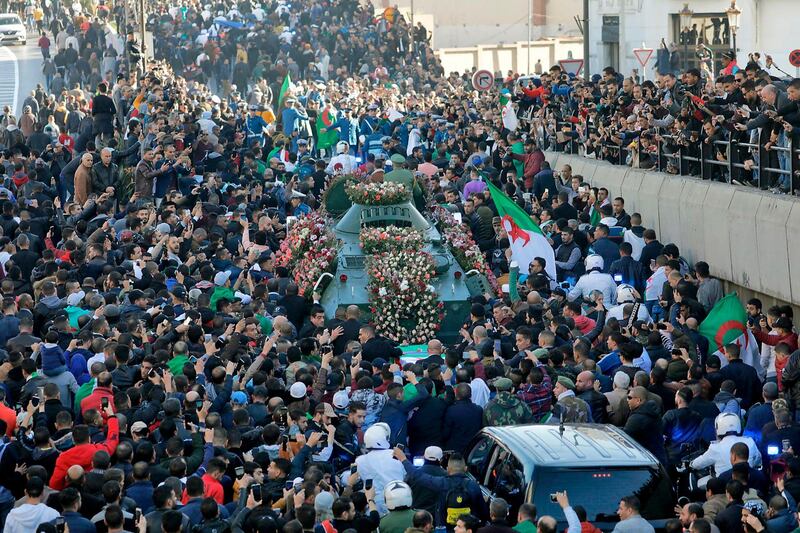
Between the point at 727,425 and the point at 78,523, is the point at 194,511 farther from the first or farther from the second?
the point at 727,425

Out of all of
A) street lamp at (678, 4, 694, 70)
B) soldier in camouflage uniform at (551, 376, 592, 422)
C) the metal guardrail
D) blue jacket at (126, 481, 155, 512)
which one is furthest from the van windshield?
street lamp at (678, 4, 694, 70)

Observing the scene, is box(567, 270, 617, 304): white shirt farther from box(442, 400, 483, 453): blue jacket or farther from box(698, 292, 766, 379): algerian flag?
box(442, 400, 483, 453): blue jacket

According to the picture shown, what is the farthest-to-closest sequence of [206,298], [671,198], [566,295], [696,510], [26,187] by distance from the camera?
[26,187], [671,198], [566,295], [206,298], [696,510]

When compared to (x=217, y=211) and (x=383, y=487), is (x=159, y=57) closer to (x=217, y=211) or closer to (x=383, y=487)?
(x=217, y=211)

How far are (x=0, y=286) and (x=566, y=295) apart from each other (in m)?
6.83

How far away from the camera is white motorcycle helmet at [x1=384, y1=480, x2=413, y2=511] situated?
12.0 metres

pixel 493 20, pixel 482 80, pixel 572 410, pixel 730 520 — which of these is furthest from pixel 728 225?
pixel 493 20

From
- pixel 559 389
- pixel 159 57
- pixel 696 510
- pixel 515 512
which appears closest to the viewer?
pixel 696 510

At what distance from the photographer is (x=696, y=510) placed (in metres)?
11.7

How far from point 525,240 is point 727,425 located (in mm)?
7746

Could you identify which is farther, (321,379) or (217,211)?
(217,211)

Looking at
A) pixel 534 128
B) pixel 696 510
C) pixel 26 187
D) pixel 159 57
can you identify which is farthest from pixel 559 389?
pixel 159 57

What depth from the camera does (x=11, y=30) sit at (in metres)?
61.9

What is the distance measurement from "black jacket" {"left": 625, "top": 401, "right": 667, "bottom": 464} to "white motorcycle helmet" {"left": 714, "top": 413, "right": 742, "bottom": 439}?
2.15 feet
